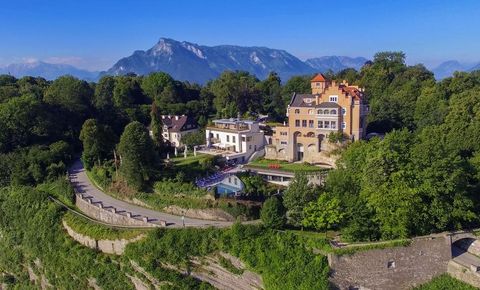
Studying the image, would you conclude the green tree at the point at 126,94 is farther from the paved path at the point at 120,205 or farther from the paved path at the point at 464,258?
the paved path at the point at 464,258

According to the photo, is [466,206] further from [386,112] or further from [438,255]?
[386,112]

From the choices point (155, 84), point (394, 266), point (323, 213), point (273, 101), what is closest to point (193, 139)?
point (273, 101)

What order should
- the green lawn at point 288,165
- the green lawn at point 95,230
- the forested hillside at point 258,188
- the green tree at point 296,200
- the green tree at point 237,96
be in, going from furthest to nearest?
the green tree at point 237,96, the green lawn at point 288,165, the green lawn at point 95,230, the green tree at point 296,200, the forested hillside at point 258,188

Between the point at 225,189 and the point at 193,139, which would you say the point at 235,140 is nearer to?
the point at 193,139

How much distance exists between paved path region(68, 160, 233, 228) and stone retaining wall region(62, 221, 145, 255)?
302 centimetres

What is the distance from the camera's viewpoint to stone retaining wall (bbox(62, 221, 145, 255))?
Answer: 34634mm

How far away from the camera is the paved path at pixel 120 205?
3494 centimetres

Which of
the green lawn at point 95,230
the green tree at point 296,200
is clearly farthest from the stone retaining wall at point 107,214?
the green tree at point 296,200

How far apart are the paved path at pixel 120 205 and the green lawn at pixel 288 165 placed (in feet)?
40.8

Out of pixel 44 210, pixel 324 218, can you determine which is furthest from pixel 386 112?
pixel 44 210

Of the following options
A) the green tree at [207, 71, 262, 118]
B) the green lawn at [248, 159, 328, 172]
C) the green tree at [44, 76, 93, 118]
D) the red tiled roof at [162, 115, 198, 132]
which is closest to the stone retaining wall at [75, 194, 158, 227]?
the green lawn at [248, 159, 328, 172]

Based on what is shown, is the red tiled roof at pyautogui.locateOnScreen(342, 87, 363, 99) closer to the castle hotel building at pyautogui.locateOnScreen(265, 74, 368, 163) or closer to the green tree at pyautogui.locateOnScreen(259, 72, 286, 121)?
the castle hotel building at pyautogui.locateOnScreen(265, 74, 368, 163)

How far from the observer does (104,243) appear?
118 ft

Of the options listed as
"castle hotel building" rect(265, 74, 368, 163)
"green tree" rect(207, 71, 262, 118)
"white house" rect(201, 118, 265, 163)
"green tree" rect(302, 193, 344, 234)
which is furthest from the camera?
"green tree" rect(207, 71, 262, 118)
